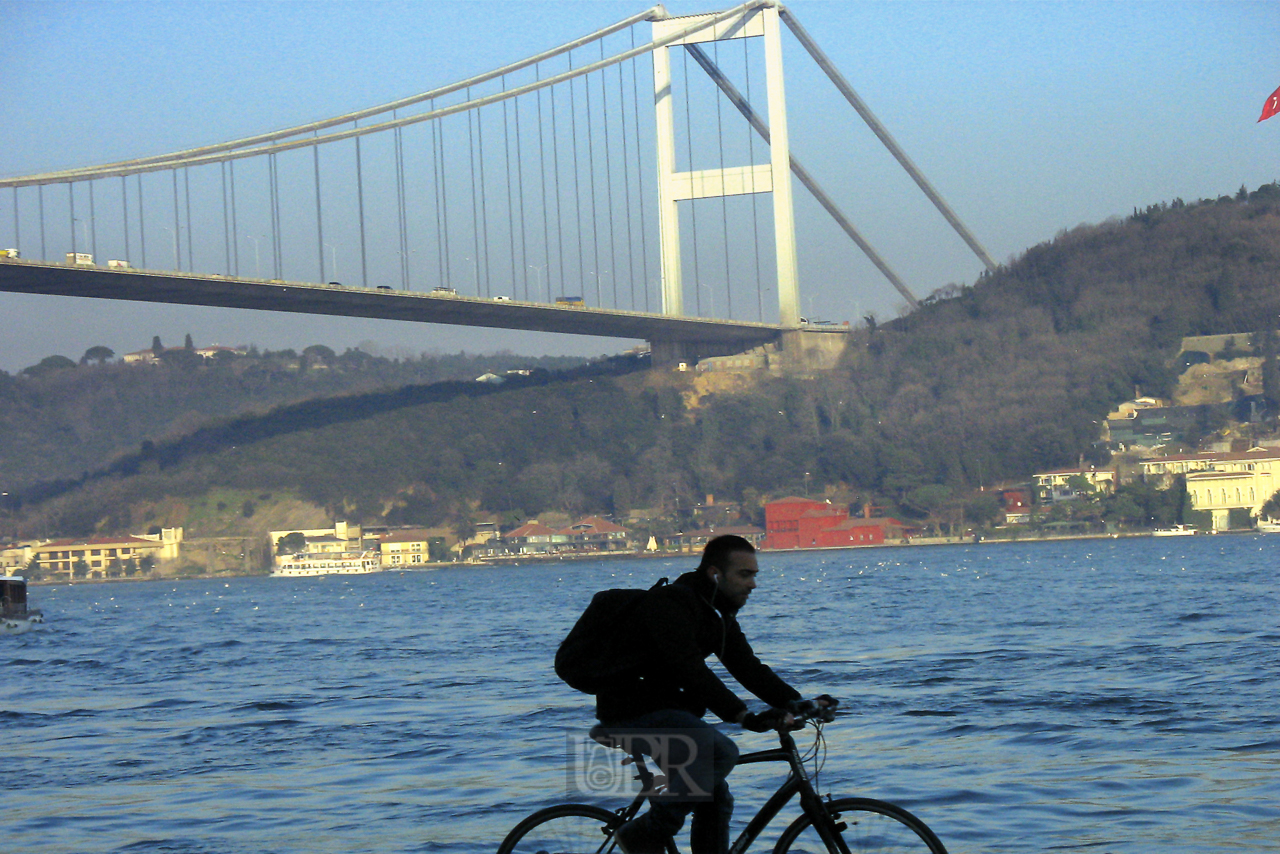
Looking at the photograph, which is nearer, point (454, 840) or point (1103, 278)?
point (454, 840)

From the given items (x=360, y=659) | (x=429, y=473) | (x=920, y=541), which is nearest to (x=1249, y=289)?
(x=920, y=541)

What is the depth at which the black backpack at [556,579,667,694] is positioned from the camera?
372 centimetres

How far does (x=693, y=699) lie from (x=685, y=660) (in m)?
0.17

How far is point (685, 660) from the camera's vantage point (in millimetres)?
3660

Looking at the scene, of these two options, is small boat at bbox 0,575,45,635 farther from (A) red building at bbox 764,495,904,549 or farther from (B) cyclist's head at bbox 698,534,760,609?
(A) red building at bbox 764,495,904,549

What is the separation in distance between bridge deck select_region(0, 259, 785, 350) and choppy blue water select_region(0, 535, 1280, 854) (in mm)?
25647

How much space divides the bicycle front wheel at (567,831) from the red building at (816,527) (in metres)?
66.9

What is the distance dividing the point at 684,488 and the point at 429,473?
11670mm

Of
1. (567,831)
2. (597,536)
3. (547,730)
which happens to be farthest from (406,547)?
(567,831)

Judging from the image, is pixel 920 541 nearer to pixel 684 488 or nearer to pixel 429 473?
pixel 684 488

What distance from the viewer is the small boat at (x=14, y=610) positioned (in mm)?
26312

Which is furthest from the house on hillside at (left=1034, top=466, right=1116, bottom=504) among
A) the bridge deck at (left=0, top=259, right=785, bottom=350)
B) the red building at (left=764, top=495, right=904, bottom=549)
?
the bridge deck at (left=0, top=259, right=785, bottom=350)

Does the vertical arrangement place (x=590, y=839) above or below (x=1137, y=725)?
above

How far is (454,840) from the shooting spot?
5.72m
